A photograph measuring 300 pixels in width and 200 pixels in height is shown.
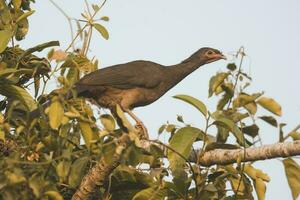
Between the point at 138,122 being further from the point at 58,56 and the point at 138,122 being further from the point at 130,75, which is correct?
the point at 58,56

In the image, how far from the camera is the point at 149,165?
411 centimetres

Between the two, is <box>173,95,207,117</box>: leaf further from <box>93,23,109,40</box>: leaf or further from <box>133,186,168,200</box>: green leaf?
<box>93,23,109,40</box>: leaf

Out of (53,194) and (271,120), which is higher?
(271,120)

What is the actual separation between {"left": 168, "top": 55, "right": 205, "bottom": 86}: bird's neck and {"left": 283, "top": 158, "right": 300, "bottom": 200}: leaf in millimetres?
4459

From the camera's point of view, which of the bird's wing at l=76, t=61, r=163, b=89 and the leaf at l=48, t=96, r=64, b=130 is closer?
the leaf at l=48, t=96, r=64, b=130

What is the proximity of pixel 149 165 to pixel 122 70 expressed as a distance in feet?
11.0

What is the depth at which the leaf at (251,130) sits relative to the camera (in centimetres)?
358

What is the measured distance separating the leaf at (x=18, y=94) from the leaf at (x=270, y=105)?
1518 millimetres

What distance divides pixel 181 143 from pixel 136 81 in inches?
154

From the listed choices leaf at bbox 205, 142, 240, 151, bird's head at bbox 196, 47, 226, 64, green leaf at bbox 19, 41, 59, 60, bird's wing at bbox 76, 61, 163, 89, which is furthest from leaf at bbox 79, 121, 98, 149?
bird's head at bbox 196, 47, 226, 64

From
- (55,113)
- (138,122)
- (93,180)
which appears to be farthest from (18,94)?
(138,122)

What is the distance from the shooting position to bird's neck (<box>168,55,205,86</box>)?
7793mm

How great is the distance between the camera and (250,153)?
3541 mm

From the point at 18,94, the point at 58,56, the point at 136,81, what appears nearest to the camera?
the point at 18,94
